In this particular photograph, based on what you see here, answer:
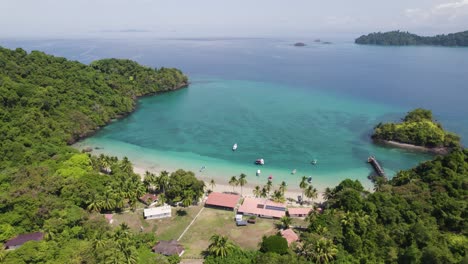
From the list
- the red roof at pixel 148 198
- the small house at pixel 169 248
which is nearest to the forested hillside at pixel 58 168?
the small house at pixel 169 248

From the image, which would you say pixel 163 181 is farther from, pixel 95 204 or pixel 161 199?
pixel 95 204

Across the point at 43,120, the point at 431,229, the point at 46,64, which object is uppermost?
the point at 46,64

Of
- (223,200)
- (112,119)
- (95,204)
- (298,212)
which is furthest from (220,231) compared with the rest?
(112,119)

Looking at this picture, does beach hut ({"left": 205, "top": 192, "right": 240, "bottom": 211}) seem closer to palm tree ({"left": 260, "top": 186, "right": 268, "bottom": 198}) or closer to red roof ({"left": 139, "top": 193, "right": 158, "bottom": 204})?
palm tree ({"left": 260, "top": 186, "right": 268, "bottom": 198})

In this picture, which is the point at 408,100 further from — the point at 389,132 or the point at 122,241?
the point at 122,241

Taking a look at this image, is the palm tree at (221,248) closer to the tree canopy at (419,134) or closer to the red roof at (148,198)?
the red roof at (148,198)

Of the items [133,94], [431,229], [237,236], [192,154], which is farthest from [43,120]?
[431,229]
